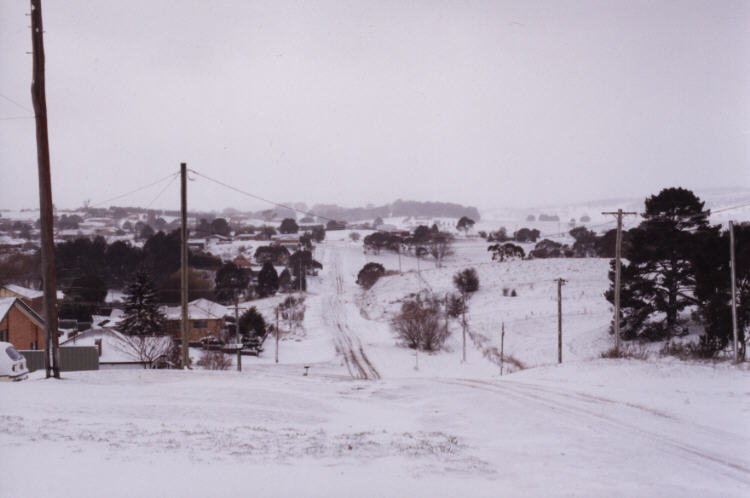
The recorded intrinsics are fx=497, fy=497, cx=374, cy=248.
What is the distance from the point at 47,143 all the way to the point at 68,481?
8061mm

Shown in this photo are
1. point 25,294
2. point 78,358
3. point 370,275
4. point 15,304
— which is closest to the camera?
point 15,304

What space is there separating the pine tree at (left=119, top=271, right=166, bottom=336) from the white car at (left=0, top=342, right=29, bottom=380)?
2153 cm

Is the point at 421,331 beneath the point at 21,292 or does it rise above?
beneath

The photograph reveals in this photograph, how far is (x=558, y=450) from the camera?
23.1ft

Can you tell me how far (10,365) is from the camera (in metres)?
11.8

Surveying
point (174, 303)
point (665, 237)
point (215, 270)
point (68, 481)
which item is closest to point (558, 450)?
point (68, 481)

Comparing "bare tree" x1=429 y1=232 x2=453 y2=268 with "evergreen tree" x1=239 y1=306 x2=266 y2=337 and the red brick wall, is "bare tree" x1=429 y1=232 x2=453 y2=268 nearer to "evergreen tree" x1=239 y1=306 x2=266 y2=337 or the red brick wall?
"evergreen tree" x1=239 y1=306 x2=266 y2=337

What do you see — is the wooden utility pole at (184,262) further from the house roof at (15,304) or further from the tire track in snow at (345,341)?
the house roof at (15,304)

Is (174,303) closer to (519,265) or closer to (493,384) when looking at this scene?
(519,265)

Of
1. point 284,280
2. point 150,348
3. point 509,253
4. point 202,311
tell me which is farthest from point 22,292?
point 509,253

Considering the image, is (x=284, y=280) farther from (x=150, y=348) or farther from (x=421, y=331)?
(x=150, y=348)

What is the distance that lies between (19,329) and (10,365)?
48.3 ft

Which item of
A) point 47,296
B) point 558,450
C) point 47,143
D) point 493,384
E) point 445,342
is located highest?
point 47,143

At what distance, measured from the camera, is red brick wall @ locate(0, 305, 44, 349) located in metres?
23.1
